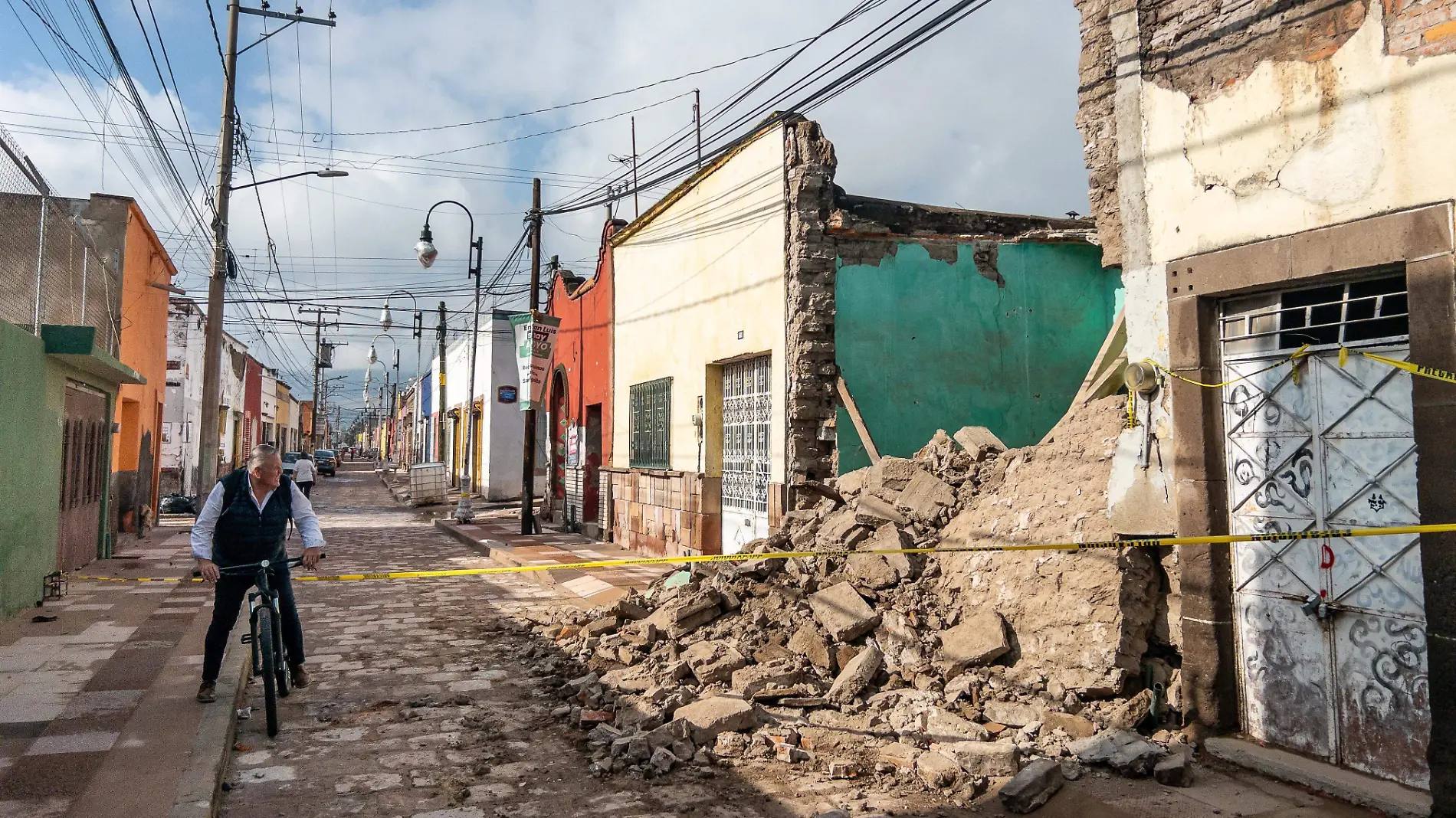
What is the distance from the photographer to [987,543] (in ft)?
20.8

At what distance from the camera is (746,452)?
38.1 ft

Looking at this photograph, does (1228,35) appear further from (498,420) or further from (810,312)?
(498,420)

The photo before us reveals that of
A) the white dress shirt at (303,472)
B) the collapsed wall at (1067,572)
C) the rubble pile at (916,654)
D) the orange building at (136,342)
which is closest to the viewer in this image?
the rubble pile at (916,654)

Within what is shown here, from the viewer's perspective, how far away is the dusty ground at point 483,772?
13.7ft

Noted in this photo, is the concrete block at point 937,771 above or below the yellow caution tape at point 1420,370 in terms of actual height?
below

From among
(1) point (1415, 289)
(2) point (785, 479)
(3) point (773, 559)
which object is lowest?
(3) point (773, 559)

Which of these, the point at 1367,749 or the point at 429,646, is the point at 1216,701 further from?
the point at 429,646

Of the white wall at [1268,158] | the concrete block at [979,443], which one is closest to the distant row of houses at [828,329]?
the concrete block at [979,443]

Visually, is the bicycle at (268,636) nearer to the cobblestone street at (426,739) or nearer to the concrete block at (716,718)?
the cobblestone street at (426,739)

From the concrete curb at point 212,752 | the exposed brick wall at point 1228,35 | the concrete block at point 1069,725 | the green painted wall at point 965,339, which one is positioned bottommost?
the concrete curb at point 212,752

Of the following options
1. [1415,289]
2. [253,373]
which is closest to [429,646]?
[1415,289]

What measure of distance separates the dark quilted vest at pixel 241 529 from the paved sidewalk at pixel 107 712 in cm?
88

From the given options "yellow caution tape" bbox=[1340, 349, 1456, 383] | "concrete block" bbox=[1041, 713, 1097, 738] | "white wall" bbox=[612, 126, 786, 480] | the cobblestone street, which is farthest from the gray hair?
"yellow caution tape" bbox=[1340, 349, 1456, 383]

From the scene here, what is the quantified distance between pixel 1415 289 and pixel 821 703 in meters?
3.81
